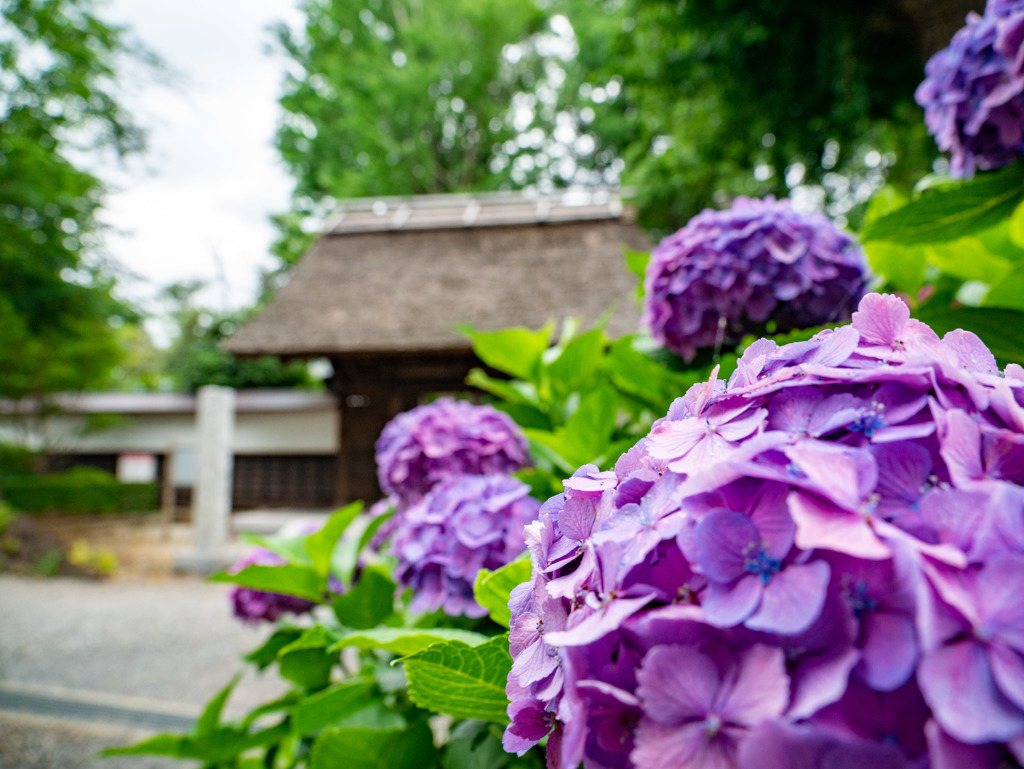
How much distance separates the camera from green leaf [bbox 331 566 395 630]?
792mm

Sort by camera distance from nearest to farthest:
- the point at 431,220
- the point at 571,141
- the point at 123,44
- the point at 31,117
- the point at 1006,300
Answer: the point at 1006,300
the point at 31,117
the point at 123,44
the point at 431,220
the point at 571,141

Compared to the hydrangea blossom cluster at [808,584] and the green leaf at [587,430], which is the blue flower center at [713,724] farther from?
the green leaf at [587,430]

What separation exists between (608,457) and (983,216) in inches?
20.2

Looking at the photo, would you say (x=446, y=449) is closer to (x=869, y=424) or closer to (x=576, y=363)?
(x=576, y=363)

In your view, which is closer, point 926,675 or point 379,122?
point 926,675

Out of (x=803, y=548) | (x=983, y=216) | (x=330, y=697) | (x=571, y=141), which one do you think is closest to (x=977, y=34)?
(x=983, y=216)

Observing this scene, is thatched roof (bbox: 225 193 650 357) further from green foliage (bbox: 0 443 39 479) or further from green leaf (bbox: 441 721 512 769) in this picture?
green leaf (bbox: 441 721 512 769)

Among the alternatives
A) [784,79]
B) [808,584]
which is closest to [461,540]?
[808,584]

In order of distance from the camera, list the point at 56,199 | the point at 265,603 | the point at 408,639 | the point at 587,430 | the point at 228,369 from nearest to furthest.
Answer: the point at 408,639, the point at 587,430, the point at 265,603, the point at 56,199, the point at 228,369

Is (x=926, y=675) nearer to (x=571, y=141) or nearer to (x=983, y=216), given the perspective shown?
(x=983, y=216)

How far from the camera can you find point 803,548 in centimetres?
24

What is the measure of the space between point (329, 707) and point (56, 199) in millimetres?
8099

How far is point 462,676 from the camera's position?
1.33 feet

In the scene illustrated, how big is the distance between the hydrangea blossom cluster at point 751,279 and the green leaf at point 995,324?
0.23 meters
